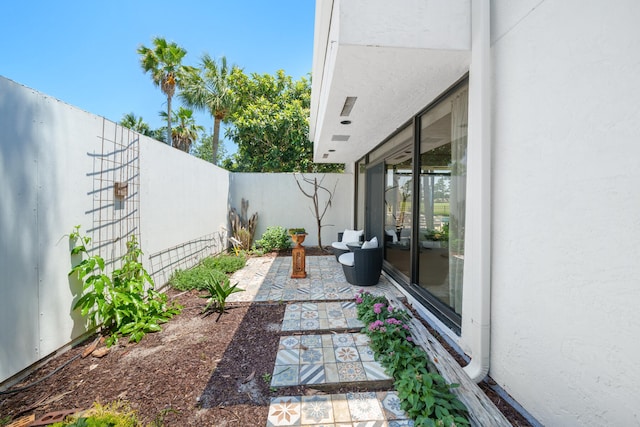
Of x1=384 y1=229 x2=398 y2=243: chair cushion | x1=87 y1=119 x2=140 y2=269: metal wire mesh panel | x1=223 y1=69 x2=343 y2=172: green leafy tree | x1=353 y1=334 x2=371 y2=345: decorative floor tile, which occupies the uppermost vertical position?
x1=223 y1=69 x2=343 y2=172: green leafy tree

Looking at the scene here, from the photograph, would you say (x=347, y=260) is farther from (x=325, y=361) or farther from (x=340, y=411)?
(x=340, y=411)

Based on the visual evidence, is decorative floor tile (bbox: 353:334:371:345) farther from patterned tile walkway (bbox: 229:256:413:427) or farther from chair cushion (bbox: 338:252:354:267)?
chair cushion (bbox: 338:252:354:267)

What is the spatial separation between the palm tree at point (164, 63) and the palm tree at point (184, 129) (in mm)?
857

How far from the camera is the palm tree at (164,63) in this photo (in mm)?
9656

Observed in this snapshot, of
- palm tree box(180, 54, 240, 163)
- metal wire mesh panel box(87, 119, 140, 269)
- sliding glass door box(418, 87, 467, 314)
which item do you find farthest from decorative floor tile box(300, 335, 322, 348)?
palm tree box(180, 54, 240, 163)

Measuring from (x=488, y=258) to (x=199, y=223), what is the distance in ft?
16.1

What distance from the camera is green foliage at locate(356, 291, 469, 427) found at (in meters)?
1.54

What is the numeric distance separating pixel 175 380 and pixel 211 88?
11586 millimetres

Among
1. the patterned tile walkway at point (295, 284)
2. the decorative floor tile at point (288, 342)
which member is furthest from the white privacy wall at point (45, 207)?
the decorative floor tile at point (288, 342)

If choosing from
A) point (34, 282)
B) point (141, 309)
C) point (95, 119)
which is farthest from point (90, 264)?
point (95, 119)

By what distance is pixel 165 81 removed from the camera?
10.3 meters

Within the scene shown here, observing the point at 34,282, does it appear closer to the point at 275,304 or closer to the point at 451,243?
the point at 275,304

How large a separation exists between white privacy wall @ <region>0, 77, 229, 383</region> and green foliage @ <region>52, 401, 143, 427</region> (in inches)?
30.4

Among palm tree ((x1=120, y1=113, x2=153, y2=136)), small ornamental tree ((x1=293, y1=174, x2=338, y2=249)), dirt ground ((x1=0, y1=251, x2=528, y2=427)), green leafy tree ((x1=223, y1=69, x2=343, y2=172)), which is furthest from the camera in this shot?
palm tree ((x1=120, y1=113, x2=153, y2=136))
